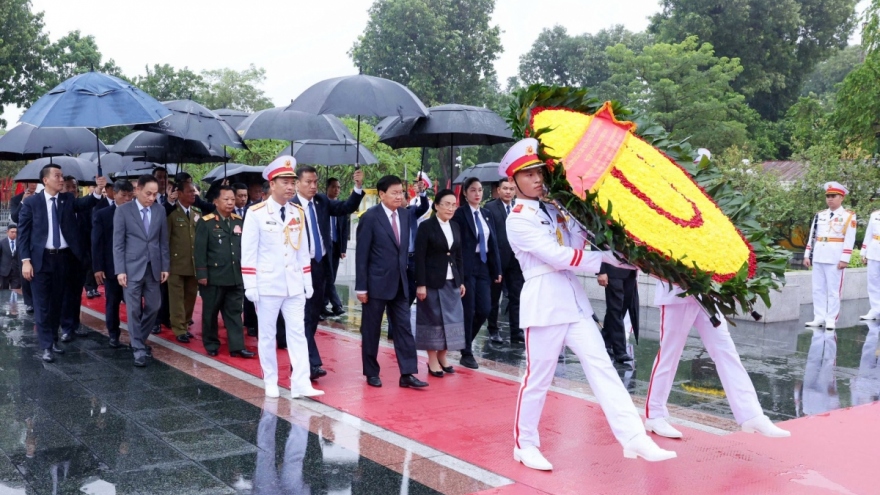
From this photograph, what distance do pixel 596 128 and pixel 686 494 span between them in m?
2.24

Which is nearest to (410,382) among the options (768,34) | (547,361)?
(547,361)

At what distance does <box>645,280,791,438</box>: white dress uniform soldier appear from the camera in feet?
16.7

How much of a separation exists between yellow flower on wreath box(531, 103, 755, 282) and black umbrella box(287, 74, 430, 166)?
213 centimetres

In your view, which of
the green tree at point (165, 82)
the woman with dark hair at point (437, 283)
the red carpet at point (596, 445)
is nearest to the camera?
the red carpet at point (596, 445)

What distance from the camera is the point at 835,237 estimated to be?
11000mm

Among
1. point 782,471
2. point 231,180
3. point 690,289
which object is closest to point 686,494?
point 782,471

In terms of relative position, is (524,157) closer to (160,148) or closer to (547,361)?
(547,361)

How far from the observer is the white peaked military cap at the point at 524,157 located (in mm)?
4738

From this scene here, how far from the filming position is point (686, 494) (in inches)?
171

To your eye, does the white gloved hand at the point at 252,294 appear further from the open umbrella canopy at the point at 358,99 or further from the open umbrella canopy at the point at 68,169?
the open umbrella canopy at the point at 68,169

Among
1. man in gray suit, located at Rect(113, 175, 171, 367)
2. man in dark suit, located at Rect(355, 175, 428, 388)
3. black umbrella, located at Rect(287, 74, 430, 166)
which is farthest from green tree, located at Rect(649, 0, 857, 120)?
man in gray suit, located at Rect(113, 175, 171, 367)

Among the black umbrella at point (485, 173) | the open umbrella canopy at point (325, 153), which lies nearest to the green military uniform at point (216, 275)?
the open umbrella canopy at point (325, 153)

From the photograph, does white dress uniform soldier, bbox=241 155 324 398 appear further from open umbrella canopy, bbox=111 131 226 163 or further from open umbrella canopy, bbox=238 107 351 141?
open umbrella canopy, bbox=111 131 226 163

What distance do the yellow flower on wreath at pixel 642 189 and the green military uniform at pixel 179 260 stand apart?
520cm
